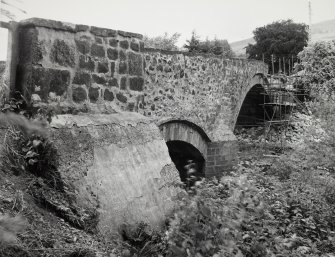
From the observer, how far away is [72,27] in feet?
13.6

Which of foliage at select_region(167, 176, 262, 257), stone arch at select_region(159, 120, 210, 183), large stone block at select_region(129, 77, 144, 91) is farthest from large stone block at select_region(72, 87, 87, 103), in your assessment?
stone arch at select_region(159, 120, 210, 183)

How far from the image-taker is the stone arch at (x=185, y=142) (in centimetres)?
824

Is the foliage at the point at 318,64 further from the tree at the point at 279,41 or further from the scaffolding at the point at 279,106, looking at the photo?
the tree at the point at 279,41

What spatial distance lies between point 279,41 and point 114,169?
29.5 meters

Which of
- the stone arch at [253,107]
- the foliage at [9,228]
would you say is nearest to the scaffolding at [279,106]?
the stone arch at [253,107]

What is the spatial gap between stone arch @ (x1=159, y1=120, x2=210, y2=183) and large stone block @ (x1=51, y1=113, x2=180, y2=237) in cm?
362

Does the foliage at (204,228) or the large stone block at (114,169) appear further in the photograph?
the large stone block at (114,169)

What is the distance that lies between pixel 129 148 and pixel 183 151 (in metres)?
5.57

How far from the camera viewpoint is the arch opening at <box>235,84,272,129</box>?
1818 cm

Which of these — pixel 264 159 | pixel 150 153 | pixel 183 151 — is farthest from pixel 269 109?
pixel 150 153

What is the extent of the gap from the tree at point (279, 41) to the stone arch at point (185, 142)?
21815mm

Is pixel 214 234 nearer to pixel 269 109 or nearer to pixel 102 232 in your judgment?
pixel 102 232

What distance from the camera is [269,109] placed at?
63.2ft

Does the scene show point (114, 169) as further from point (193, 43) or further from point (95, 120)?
point (193, 43)
